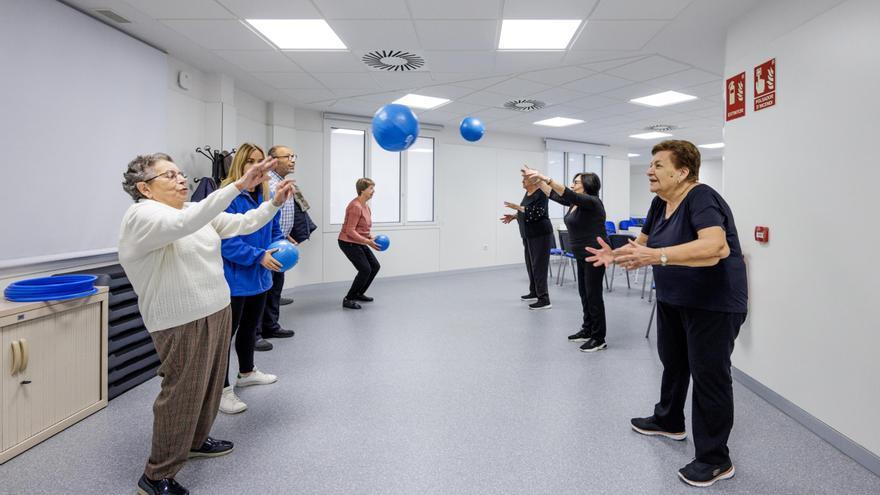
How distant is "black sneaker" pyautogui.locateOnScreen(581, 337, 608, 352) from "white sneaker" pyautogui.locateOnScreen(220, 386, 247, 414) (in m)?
2.59

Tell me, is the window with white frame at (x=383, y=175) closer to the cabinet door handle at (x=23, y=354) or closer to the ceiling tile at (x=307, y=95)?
the ceiling tile at (x=307, y=95)

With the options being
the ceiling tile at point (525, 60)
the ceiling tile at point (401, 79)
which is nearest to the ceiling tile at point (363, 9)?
the ceiling tile at point (525, 60)

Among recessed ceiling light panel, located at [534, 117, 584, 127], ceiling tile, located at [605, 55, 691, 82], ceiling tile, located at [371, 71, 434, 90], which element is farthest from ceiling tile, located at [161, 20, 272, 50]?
recessed ceiling light panel, located at [534, 117, 584, 127]

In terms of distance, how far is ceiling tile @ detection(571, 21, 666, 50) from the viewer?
133 inches

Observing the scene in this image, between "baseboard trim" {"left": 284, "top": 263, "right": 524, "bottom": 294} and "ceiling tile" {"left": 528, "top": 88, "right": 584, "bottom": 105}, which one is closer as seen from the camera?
"ceiling tile" {"left": 528, "top": 88, "right": 584, "bottom": 105}

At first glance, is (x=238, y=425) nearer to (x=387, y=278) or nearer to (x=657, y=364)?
(x=657, y=364)

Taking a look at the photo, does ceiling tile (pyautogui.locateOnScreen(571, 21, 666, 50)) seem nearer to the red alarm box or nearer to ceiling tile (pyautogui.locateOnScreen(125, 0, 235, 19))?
the red alarm box

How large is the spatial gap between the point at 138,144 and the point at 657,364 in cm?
455

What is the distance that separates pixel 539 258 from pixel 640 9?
2627mm

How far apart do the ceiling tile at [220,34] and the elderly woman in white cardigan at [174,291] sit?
2.30m

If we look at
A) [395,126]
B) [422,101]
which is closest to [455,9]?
[395,126]

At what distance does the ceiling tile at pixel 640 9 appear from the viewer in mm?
3006

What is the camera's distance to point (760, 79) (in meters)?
2.89

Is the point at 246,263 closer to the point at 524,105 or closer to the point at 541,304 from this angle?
the point at 541,304
